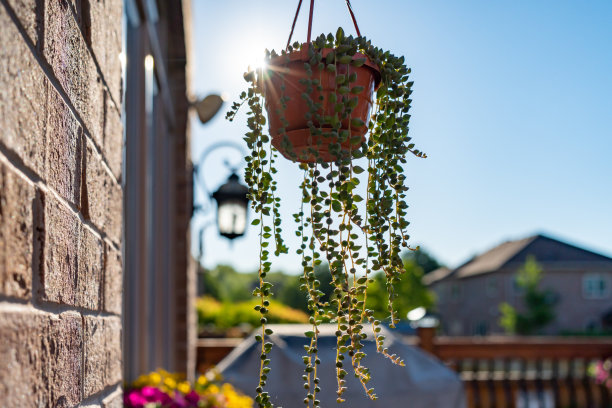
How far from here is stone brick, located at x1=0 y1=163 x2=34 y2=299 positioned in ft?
1.89

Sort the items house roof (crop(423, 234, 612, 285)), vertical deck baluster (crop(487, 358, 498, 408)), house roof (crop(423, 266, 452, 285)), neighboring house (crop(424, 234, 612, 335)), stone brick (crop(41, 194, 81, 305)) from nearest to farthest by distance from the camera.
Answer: stone brick (crop(41, 194, 81, 305))
vertical deck baluster (crop(487, 358, 498, 408))
house roof (crop(423, 234, 612, 285))
neighboring house (crop(424, 234, 612, 335))
house roof (crop(423, 266, 452, 285))

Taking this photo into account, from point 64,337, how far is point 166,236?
11.6ft

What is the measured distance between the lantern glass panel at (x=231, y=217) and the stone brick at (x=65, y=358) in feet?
11.7

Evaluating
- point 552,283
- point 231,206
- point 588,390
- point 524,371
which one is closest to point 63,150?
point 231,206

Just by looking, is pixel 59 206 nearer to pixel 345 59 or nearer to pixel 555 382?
pixel 345 59

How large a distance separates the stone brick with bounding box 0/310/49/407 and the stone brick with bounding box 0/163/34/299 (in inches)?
1.2

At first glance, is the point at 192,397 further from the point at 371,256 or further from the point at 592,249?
the point at 592,249

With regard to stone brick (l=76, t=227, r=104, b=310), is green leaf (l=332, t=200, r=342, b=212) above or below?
above

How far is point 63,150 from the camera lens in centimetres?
82

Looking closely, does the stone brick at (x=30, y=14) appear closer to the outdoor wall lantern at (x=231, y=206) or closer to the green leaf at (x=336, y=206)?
the green leaf at (x=336, y=206)

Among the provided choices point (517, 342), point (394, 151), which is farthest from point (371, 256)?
point (517, 342)

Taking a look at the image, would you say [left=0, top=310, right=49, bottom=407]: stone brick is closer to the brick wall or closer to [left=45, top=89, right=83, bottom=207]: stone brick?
the brick wall

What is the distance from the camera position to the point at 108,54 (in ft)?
3.92

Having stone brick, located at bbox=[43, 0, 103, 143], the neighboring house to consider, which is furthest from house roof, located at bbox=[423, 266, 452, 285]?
stone brick, located at bbox=[43, 0, 103, 143]
